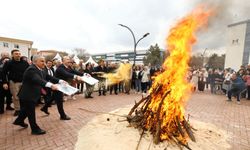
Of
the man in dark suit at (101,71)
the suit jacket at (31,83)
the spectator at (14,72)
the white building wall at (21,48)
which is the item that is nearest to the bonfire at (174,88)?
the suit jacket at (31,83)

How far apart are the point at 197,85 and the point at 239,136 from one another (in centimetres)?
1064

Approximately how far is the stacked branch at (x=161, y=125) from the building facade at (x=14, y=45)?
165 feet

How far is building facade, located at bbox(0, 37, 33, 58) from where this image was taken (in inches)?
1841

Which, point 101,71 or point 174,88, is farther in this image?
point 101,71

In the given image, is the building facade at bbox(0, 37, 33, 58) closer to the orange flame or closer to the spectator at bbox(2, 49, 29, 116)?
the spectator at bbox(2, 49, 29, 116)

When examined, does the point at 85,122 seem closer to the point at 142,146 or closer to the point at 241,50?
the point at 142,146

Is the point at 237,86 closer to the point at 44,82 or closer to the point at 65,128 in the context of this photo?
the point at 65,128

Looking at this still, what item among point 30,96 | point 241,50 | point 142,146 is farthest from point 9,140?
point 241,50

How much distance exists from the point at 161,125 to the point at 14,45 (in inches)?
2132

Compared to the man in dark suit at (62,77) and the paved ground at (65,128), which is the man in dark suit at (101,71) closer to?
the paved ground at (65,128)

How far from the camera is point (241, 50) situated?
3148 cm

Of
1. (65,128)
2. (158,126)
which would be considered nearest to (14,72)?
(65,128)

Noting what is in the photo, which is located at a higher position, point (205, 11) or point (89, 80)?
point (205, 11)

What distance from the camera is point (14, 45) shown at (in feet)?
161
